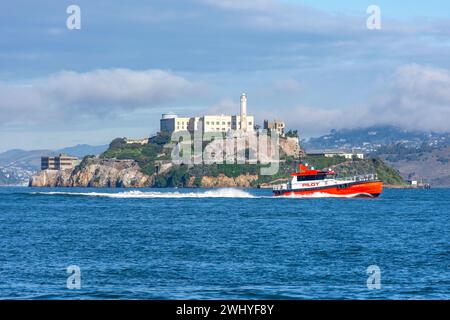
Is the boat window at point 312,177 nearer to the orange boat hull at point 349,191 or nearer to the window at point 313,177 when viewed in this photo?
the window at point 313,177

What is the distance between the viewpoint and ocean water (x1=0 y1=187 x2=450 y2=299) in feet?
121

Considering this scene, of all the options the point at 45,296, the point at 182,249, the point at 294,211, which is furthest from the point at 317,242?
the point at 294,211

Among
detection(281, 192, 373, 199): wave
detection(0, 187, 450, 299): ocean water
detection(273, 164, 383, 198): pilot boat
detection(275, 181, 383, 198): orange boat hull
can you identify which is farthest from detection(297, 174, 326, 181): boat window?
detection(0, 187, 450, 299): ocean water

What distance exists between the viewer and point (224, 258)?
51.6 metres

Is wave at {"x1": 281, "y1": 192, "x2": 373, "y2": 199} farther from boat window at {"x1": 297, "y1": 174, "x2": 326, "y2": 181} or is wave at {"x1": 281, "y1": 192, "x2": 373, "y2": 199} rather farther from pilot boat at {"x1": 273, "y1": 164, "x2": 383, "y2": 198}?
boat window at {"x1": 297, "y1": 174, "x2": 326, "y2": 181}

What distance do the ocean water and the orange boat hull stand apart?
63648 mm

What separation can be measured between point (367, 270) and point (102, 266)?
1602 centimetres

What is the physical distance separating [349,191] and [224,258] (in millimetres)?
111199

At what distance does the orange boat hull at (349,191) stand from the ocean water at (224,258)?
209ft

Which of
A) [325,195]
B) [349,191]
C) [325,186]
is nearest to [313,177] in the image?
[325,186]

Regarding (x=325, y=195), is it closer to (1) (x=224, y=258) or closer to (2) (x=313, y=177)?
(2) (x=313, y=177)
